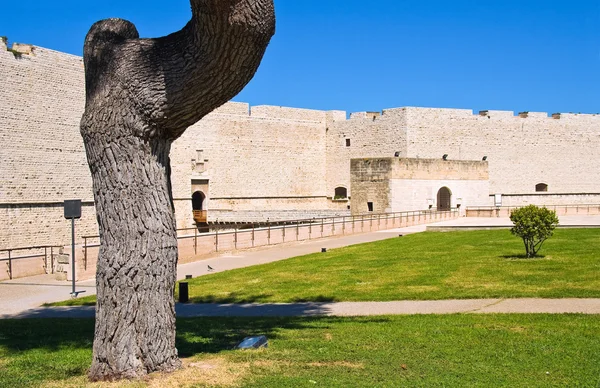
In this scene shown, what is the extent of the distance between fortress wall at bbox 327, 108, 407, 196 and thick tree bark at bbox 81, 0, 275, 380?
101ft

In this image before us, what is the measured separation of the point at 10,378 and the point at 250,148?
30.9 meters

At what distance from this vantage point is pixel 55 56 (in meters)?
23.7

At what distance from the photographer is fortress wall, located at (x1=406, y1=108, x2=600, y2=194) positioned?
35125 millimetres

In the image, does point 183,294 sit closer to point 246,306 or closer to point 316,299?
point 246,306

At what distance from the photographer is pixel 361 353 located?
15.1 ft

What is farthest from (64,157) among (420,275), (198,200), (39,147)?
(420,275)

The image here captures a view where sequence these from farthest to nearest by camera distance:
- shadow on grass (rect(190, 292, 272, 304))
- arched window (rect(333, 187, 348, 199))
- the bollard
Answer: arched window (rect(333, 187, 348, 199)) → the bollard → shadow on grass (rect(190, 292, 272, 304))

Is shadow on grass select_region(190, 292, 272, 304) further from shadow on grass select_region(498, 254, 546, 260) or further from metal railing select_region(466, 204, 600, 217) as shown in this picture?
metal railing select_region(466, 204, 600, 217)

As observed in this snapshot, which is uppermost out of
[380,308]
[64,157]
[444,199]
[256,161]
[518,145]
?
[518,145]

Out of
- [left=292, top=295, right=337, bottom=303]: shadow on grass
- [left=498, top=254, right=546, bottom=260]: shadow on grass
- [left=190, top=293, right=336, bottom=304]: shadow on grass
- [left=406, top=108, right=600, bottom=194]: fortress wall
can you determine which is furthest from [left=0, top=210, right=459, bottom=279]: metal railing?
[left=406, top=108, right=600, bottom=194]: fortress wall

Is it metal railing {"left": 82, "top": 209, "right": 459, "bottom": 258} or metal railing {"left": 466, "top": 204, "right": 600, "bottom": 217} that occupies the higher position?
metal railing {"left": 466, "top": 204, "right": 600, "bottom": 217}

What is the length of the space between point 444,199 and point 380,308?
72.7ft

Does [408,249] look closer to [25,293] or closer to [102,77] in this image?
[25,293]

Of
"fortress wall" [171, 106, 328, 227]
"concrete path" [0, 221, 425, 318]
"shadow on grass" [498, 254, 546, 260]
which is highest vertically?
"fortress wall" [171, 106, 328, 227]
